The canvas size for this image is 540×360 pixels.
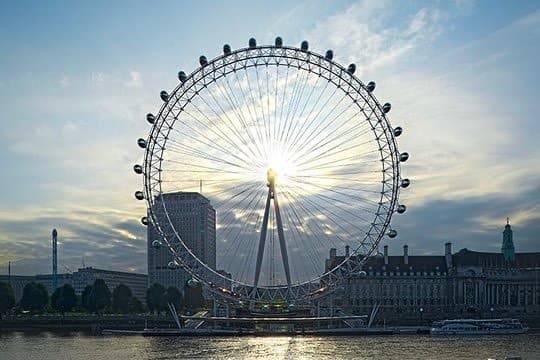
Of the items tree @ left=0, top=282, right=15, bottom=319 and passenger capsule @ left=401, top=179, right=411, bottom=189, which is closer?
passenger capsule @ left=401, top=179, right=411, bottom=189

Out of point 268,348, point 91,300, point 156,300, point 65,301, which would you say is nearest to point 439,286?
point 156,300

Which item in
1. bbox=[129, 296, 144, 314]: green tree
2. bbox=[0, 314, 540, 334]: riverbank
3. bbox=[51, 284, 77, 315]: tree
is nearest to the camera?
bbox=[0, 314, 540, 334]: riverbank

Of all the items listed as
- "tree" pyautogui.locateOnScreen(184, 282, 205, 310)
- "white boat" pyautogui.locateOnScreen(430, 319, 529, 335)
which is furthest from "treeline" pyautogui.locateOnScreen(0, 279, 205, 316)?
"white boat" pyautogui.locateOnScreen(430, 319, 529, 335)

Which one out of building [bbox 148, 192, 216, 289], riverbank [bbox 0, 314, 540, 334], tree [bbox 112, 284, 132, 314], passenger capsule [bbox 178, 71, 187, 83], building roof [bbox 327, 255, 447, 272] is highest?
passenger capsule [bbox 178, 71, 187, 83]

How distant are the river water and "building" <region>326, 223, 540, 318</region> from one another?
37.1 m

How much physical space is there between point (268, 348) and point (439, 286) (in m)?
57.5

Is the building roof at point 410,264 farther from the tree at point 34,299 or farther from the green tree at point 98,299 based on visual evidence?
the tree at point 34,299

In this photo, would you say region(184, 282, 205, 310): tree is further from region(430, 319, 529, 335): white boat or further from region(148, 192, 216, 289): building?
region(430, 319, 529, 335): white boat

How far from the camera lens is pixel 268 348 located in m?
52.3

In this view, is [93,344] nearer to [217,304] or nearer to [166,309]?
[217,304]

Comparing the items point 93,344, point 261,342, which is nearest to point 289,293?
point 261,342

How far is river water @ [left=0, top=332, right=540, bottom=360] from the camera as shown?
46469 millimetres

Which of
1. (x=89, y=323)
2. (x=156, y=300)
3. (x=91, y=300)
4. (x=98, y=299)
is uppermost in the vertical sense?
(x=98, y=299)

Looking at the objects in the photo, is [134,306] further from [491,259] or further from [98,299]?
[491,259]
